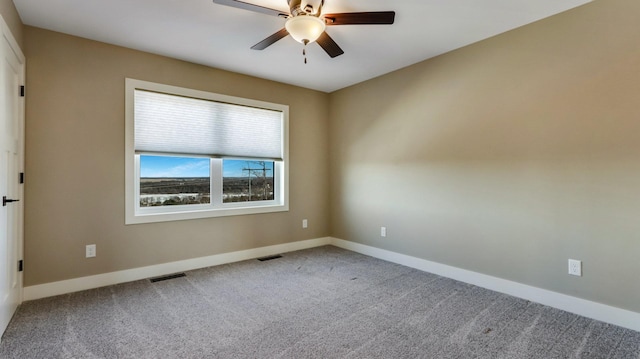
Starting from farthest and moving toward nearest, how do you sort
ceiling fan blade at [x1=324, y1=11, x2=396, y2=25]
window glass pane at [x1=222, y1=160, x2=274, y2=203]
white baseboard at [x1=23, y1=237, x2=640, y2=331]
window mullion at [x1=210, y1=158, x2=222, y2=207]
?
1. window glass pane at [x1=222, y1=160, x2=274, y2=203]
2. window mullion at [x1=210, y1=158, x2=222, y2=207]
3. white baseboard at [x1=23, y1=237, x2=640, y2=331]
4. ceiling fan blade at [x1=324, y1=11, x2=396, y2=25]

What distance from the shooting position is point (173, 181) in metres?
3.61

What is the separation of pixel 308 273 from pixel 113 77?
2.93 m

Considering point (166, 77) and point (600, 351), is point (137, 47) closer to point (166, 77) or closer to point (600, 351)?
point (166, 77)

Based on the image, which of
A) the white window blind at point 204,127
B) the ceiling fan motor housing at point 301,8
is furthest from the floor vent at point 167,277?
the ceiling fan motor housing at point 301,8

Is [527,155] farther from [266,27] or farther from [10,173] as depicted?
[10,173]

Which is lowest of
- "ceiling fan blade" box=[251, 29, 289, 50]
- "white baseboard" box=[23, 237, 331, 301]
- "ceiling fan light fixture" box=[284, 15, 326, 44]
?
"white baseboard" box=[23, 237, 331, 301]

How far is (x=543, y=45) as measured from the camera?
2.62 metres

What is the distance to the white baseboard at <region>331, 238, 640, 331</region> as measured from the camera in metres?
2.26

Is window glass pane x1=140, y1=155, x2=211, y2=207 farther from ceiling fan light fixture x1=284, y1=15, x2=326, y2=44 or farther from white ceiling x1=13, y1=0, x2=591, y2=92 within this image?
ceiling fan light fixture x1=284, y1=15, x2=326, y2=44

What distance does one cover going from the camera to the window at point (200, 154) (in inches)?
130

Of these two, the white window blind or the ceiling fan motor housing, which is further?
the white window blind

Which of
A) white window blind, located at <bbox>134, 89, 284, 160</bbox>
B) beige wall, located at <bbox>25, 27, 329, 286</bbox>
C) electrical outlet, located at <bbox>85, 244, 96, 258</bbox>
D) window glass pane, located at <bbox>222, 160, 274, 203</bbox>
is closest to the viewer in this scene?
beige wall, located at <bbox>25, 27, 329, 286</bbox>

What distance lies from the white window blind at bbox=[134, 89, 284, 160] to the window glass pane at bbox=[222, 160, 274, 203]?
0.55 feet

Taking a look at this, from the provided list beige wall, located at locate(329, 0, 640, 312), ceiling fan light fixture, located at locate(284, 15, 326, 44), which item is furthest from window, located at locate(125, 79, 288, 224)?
ceiling fan light fixture, located at locate(284, 15, 326, 44)
